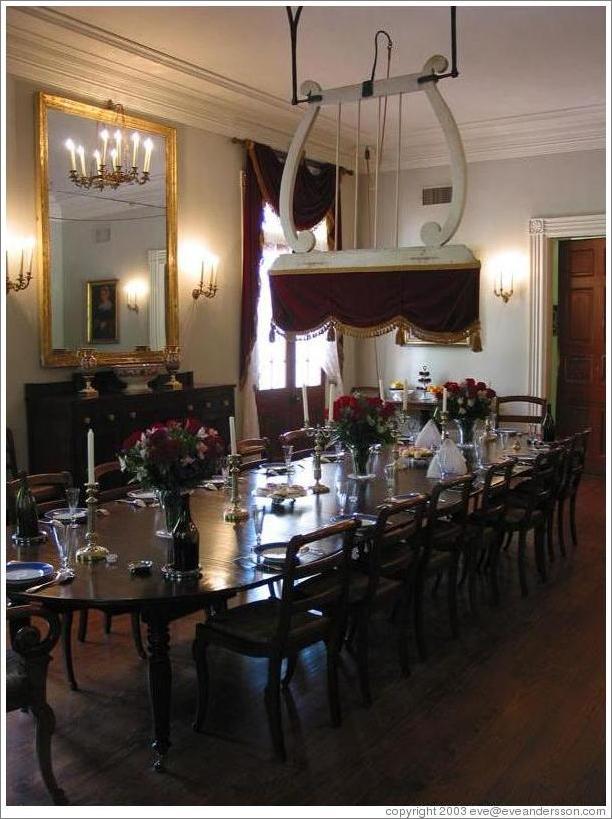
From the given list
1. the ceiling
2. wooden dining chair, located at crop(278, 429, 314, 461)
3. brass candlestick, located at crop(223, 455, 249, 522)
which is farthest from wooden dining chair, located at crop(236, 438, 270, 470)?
the ceiling

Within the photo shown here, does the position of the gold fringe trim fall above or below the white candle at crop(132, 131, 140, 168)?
below

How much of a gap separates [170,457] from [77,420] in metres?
2.74

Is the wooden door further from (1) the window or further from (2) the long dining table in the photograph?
(2) the long dining table

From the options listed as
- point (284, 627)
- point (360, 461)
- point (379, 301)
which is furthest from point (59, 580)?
point (360, 461)

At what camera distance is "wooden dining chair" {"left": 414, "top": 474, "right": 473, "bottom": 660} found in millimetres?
4051

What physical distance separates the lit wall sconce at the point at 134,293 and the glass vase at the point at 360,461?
8.74 feet

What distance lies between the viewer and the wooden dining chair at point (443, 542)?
4051 millimetres

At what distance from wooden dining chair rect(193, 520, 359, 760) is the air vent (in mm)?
6336

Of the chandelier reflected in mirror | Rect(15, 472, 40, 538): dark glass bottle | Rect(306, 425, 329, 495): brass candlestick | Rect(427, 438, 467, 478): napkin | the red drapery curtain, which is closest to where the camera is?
Rect(15, 472, 40, 538): dark glass bottle

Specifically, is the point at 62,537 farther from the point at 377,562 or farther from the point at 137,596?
the point at 377,562

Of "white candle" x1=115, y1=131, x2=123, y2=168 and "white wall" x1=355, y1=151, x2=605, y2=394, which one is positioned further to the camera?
"white wall" x1=355, y1=151, x2=605, y2=394

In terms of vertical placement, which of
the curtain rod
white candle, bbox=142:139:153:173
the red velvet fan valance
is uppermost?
the curtain rod

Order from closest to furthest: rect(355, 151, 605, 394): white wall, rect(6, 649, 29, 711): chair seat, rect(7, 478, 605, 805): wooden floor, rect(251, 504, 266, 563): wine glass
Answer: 1. rect(6, 649, 29, 711): chair seat
2. rect(7, 478, 605, 805): wooden floor
3. rect(251, 504, 266, 563): wine glass
4. rect(355, 151, 605, 394): white wall

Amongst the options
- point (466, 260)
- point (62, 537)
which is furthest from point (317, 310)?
point (62, 537)
